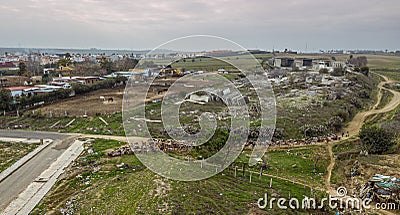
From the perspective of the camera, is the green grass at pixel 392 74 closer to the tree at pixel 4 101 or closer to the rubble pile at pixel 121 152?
the rubble pile at pixel 121 152

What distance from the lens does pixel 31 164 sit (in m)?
14.8

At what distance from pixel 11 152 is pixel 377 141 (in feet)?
70.3

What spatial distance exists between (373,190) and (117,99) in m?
28.3

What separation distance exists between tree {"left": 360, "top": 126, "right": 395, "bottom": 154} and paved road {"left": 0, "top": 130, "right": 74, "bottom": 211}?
59.4 ft

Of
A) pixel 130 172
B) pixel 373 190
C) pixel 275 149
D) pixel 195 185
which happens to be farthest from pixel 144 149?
pixel 373 190

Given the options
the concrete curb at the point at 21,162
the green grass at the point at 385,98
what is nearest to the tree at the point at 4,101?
the concrete curb at the point at 21,162

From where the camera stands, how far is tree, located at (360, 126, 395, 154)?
52.0 ft

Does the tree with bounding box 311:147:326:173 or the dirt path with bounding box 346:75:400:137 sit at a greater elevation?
the dirt path with bounding box 346:75:400:137

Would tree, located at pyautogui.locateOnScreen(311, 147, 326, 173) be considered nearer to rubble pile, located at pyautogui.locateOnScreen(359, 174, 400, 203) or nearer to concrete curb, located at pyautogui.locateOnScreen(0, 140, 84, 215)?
rubble pile, located at pyautogui.locateOnScreen(359, 174, 400, 203)

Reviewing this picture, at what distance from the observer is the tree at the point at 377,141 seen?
15859 mm

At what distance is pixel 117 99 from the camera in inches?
1316

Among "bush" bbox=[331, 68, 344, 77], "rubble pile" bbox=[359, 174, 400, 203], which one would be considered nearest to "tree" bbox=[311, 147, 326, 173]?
"rubble pile" bbox=[359, 174, 400, 203]

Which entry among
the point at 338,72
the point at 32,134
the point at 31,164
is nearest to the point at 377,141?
the point at 31,164

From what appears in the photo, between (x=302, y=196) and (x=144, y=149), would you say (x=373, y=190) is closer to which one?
(x=302, y=196)
